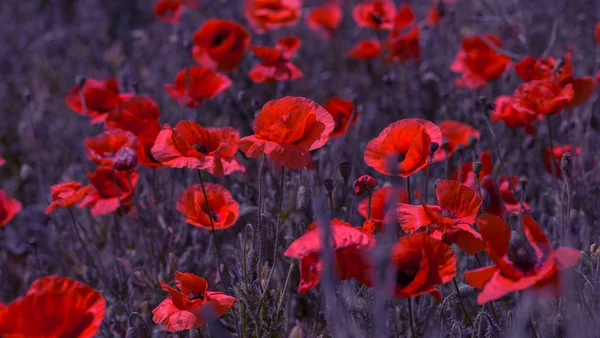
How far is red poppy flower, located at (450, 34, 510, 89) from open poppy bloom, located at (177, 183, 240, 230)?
153 centimetres

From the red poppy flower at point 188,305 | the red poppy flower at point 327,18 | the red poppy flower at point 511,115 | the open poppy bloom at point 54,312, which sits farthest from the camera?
the red poppy flower at point 327,18

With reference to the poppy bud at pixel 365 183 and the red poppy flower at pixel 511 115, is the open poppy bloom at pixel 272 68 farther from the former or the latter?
the poppy bud at pixel 365 183

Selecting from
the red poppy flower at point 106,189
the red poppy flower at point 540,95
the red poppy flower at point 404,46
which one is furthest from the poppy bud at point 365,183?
the red poppy flower at point 404,46

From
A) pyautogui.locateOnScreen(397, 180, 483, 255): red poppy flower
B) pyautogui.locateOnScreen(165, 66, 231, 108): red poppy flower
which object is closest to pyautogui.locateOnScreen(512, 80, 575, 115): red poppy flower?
pyautogui.locateOnScreen(397, 180, 483, 255): red poppy flower

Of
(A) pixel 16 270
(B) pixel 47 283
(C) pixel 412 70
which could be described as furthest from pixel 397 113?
(B) pixel 47 283

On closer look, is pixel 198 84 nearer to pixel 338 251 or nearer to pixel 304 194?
pixel 304 194

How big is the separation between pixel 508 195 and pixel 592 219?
0.41 m

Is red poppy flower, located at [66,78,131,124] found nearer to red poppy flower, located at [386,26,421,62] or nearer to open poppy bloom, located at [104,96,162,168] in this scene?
open poppy bloom, located at [104,96,162,168]

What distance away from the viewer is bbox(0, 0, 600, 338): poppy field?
59.2 inches

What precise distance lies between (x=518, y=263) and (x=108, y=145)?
1.56 metres

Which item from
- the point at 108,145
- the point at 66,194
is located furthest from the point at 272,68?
the point at 66,194

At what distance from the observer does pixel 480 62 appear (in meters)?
3.17

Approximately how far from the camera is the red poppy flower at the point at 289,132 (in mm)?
1762

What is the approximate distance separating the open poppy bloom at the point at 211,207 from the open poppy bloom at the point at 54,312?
0.75m
